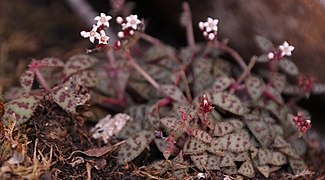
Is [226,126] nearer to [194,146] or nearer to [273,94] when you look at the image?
[194,146]

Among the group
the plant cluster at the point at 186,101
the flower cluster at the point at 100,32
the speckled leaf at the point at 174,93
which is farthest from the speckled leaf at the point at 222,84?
the flower cluster at the point at 100,32

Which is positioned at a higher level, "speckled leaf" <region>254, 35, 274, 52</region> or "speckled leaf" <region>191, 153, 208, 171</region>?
"speckled leaf" <region>254, 35, 274, 52</region>

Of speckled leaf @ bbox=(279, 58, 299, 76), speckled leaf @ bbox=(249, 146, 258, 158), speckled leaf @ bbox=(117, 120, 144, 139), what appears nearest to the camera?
speckled leaf @ bbox=(249, 146, 258, 158)

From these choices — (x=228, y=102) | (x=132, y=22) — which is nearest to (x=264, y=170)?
(x=228, y=102)

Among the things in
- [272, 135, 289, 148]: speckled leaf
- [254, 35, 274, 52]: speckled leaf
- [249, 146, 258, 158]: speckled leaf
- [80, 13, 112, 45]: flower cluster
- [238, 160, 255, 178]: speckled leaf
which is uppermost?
[254, 35, 274, 52]: speckled leaf

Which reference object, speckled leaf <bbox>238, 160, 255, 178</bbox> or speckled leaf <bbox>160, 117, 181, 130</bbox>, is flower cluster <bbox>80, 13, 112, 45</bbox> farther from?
speckled leaf <bbox>238, 160, 255, 178</bbox>

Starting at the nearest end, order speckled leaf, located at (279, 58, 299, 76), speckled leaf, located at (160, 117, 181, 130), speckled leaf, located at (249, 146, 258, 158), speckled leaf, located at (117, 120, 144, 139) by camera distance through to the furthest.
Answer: speckled leaf, located at (160, 117, 181, 130) < speckled leaf, located at (249, 146, 258, 158) < speckled leaf, located at (117, 120, 144, 139) < speckled leaf, located at (279, 58, 299, 76)

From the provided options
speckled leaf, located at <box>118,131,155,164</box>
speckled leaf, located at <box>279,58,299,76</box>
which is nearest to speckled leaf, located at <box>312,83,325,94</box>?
speckled leaf, located at <box>279,58,299,76</box>

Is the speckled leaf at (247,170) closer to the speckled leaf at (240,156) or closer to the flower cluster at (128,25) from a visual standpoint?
the speckled leaf at (240,156)
